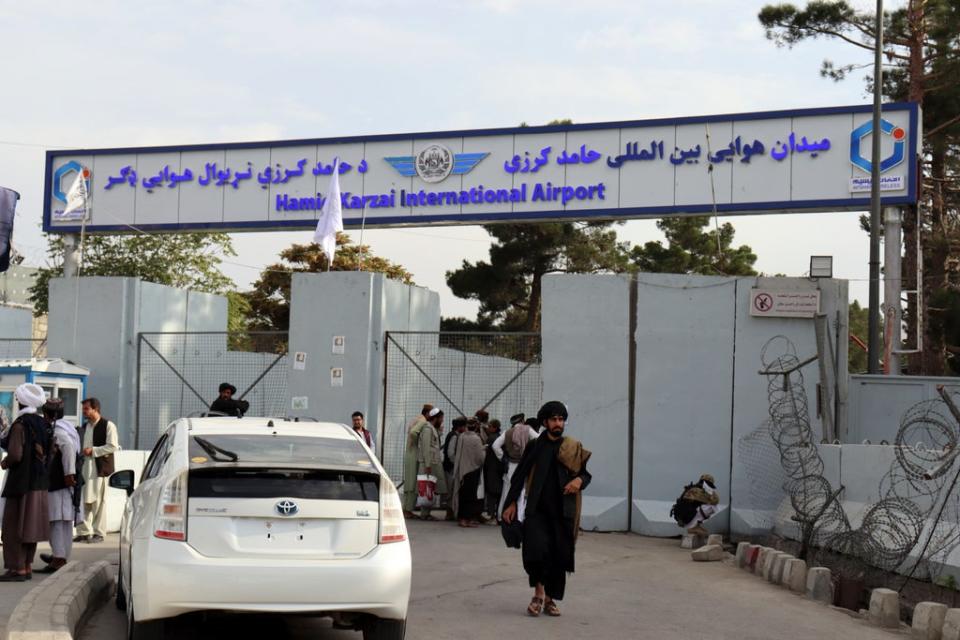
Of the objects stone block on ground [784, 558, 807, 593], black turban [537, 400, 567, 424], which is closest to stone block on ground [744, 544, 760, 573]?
stone block on ground [784, 558, 807, 593]

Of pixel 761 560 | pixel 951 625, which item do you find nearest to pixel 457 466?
pixel 761 560

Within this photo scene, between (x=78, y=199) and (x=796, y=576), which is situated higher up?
(x=78, y=199)

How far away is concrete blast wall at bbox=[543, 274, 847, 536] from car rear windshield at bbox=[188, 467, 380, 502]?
34.1 feet

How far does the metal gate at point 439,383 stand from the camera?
67.6 feet

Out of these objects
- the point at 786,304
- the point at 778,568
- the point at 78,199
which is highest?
the point at 78,199

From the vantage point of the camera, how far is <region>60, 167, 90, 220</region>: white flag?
1033 inches

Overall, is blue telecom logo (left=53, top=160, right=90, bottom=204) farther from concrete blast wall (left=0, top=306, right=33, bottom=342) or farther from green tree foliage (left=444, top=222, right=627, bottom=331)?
green tree foliage (left=444, top=222, right=627, bottom=331)

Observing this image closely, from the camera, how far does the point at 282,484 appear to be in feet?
25.8

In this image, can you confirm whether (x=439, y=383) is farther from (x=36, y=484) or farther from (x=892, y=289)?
(x=36, y=484)

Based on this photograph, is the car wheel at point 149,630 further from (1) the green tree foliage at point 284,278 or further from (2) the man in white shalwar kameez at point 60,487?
(1) the green tree foliage at point 284,278

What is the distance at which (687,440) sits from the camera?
1800 cm

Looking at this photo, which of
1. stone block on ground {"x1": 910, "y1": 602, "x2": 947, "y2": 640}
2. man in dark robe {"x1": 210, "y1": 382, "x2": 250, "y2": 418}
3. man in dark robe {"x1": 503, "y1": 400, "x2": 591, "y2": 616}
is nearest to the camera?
stone block on ground {"x1": 910, "y1": 602, "x2": 947, "y2": 640}

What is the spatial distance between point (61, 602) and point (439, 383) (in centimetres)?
1571

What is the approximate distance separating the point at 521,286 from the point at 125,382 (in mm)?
29067
